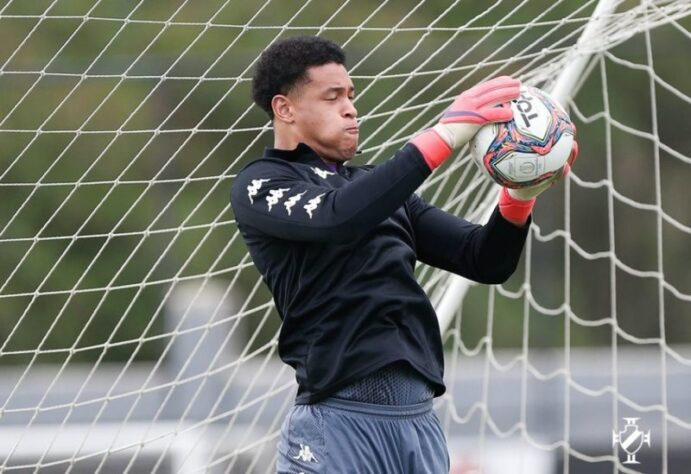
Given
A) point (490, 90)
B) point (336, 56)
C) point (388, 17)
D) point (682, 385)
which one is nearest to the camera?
point (490, 90)

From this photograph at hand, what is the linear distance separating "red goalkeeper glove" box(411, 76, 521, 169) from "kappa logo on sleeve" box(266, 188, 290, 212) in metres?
0.31

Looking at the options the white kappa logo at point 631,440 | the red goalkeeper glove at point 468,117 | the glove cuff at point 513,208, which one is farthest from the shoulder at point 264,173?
the white kappa logo at point 631,440

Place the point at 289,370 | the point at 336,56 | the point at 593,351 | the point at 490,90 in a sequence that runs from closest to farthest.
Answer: the point at 490,90 < the point at 336,56 < the point at 289,370 < the point at 593,351

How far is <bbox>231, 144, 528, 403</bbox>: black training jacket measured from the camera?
10.2 feet

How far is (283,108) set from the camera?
3.41 m

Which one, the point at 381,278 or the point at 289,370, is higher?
the point at 381,278

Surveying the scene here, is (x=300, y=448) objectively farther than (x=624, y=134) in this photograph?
No

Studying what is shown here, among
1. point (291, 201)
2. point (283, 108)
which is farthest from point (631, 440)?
point (291, 201)

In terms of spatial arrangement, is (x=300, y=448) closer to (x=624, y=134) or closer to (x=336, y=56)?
(x=336, y=56)

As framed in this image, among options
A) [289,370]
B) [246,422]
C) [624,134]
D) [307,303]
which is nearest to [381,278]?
[307,303]

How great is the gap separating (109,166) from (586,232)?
11.1 feet

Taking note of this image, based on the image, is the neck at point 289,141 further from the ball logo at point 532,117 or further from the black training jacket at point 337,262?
the ball logo at point 532,117

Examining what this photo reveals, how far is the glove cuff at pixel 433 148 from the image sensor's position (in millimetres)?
3104

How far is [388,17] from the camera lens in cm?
1120
